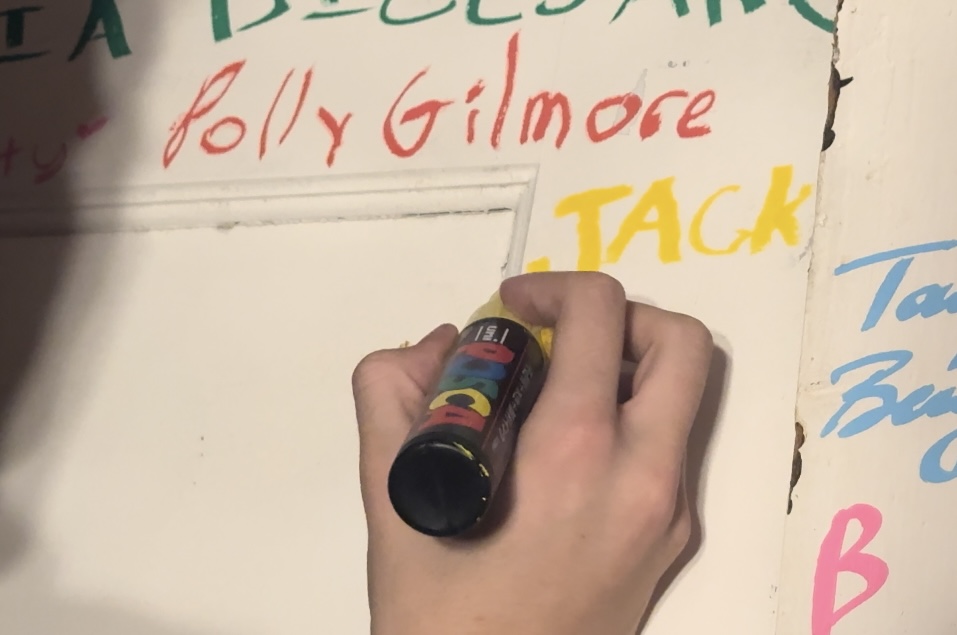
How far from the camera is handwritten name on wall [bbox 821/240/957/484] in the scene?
43 centimetres

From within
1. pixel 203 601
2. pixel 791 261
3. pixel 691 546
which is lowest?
pixel 203 601

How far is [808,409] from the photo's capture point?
459mm

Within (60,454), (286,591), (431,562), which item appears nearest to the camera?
(431,562)

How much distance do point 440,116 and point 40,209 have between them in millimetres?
365

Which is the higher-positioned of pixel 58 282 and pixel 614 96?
pixel 614 96

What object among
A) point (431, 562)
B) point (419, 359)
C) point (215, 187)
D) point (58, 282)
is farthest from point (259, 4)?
point (431, 562)

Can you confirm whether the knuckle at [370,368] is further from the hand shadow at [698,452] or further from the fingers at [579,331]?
the hand shadow at [698,452]

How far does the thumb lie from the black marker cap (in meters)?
0.07

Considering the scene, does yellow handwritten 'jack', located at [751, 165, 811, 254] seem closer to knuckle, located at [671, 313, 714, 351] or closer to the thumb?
knuckle, located at [671, 313, 714, 351]

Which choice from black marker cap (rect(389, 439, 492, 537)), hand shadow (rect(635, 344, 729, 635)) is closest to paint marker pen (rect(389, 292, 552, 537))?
black marker cap (rect(389, 439, 492, 537))

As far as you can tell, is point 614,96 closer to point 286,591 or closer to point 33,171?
point 286,591

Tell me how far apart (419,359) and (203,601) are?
0.78 ft

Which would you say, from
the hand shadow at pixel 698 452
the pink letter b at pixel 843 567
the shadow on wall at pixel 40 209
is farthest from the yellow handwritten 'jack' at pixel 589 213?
the shadow on wall at pixel 40 209

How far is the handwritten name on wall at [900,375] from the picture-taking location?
0.43m
